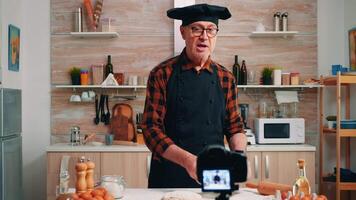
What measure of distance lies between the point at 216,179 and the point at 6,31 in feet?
12.2

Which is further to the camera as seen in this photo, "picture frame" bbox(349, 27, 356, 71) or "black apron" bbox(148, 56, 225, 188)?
"picture frame" bbox(349, 27, 356, 71)

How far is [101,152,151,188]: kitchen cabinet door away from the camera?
4.17 metres

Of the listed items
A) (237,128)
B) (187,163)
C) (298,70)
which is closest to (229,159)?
(187,163)

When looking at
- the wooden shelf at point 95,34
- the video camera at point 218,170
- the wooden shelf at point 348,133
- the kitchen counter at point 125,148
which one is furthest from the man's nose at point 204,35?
the wooden shelf at point 95,34

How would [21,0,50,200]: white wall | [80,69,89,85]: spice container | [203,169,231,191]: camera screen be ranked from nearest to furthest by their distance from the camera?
[203,169,231,191]: camera screen → [80,69,89,85]: spice container → [21,0,50,200]: white wall

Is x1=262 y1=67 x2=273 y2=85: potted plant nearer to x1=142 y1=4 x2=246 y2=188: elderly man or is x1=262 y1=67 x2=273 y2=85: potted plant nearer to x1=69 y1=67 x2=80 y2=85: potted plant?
x1=69 y1=67 x2=80 y2=85: potted plant

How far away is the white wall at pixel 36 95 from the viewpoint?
15.5ft

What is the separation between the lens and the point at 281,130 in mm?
4387

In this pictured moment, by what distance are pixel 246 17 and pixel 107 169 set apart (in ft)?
7.00

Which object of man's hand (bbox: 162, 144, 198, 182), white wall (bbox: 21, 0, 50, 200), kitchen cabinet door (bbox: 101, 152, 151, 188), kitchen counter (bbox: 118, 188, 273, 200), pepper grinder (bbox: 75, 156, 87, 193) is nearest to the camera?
man's hand (bbox: 162, 144, 198, 182)

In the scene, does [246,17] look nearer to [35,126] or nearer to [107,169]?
[107,169]

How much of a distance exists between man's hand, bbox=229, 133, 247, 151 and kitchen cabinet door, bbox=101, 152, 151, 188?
2.18 metres

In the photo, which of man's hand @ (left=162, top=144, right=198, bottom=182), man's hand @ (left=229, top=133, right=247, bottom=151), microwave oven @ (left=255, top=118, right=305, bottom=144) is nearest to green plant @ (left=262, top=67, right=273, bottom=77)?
microwave oven @ (left=255, top=118, right=305, bottom=144)

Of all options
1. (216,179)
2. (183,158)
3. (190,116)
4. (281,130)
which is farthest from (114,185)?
(281,130)
